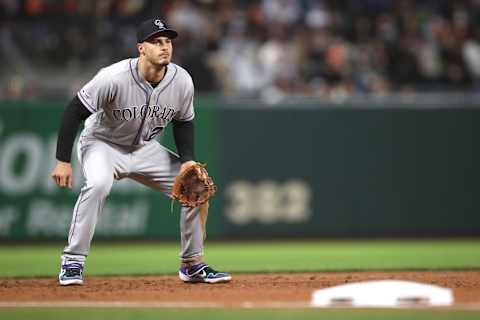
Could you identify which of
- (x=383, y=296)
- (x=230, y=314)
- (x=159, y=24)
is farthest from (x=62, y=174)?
(x=383, y=296)

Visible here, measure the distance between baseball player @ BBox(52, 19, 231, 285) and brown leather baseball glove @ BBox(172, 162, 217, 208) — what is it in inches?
2.3

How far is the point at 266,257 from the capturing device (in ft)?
30.9

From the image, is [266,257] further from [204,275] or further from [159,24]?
[159,24]

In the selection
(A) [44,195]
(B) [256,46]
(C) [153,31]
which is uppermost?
(B) [256,46]

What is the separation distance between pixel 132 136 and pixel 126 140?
0.17 ft

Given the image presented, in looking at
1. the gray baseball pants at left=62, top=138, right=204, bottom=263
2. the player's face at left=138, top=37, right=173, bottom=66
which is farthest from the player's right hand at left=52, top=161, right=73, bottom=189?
the player's face at left=138, top=37, right=173, bottom=66

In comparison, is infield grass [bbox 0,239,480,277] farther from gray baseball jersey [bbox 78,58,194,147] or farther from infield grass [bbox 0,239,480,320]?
gray baseball jersey [bbox 78,58,194,147]

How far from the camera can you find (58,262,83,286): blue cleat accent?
618 centimetres

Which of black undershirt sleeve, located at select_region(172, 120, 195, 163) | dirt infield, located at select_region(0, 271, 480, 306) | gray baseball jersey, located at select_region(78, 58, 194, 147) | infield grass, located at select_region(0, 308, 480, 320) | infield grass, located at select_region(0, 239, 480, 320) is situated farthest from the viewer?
black undershirt sleeve, located at select_region(172, 120, 195, 163)

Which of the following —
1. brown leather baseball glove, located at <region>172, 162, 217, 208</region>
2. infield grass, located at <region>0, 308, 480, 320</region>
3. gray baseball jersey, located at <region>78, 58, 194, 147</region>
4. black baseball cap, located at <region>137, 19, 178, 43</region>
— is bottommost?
infield grass, located at <region>0, 308, 480, 320</region>

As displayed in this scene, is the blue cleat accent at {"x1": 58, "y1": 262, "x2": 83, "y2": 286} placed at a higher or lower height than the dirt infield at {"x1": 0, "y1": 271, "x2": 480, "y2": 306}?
higher

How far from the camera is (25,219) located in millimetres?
10953

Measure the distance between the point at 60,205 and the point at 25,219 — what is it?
47cm

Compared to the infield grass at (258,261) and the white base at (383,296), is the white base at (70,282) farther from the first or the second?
the white base at (383,296)
